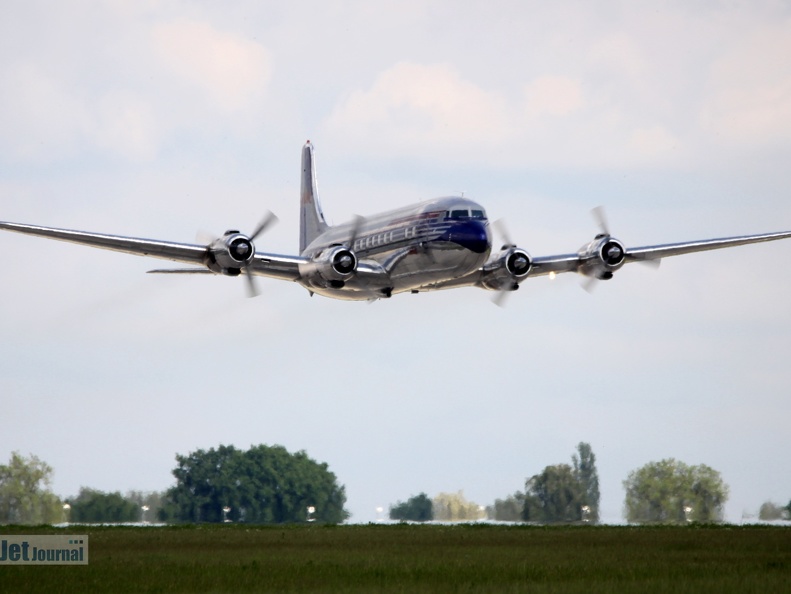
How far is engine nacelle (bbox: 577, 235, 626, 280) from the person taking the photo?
5781 cm

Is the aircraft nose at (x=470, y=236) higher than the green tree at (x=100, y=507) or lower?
higher

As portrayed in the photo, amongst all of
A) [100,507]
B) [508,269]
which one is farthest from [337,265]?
[100,507]

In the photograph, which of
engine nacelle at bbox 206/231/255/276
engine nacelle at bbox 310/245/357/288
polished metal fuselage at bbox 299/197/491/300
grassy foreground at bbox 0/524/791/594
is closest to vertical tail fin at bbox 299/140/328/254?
polished metal fuselage at bbox 299/197/491/300

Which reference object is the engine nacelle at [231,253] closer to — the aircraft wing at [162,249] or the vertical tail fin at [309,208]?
the aircraft wing at [162,249]

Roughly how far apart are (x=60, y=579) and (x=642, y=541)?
2150cm

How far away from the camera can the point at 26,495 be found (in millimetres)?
69875

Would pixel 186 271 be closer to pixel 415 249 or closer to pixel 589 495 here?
pixel 415 249

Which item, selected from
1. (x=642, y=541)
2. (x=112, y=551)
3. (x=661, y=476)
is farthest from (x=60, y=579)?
(x=661, y=476)

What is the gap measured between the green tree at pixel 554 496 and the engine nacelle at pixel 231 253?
22248mm

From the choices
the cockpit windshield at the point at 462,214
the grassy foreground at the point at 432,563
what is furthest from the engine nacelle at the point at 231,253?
the grassy foreground at the point at 432,563

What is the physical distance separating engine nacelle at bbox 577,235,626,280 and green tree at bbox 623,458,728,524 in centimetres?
1326

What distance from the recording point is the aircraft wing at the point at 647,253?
190ft

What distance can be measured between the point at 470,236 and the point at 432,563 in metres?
19.0

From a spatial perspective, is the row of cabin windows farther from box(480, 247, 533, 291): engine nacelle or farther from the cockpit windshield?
box(480, 247, 533, 291): engine nacelle
